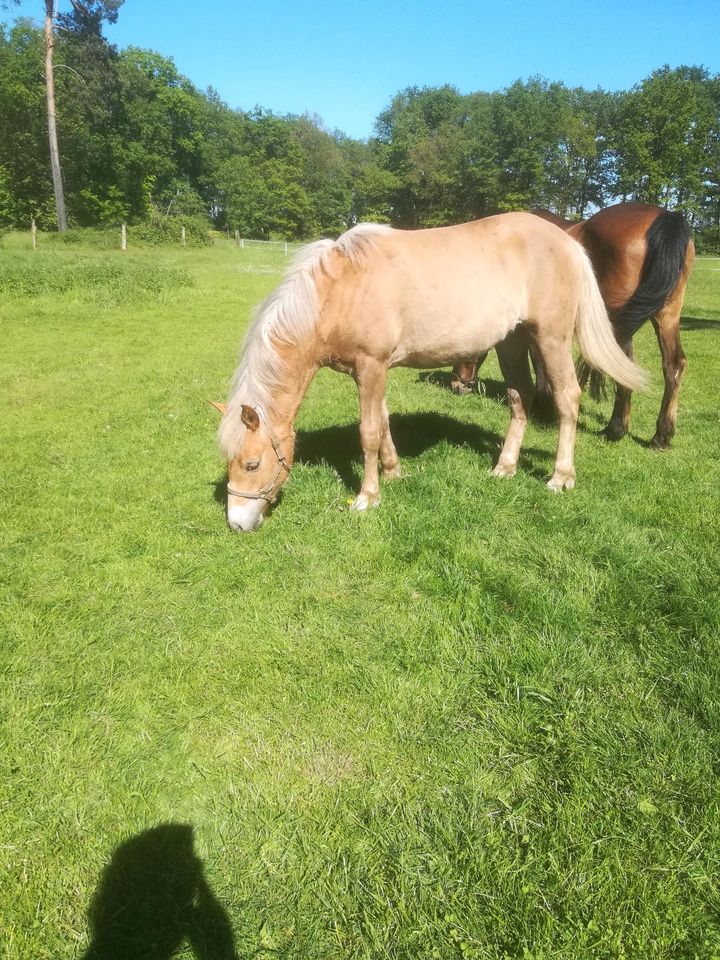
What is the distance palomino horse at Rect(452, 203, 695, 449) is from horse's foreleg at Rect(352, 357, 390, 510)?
83.1 inches

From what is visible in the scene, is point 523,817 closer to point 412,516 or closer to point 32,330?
point 412,516

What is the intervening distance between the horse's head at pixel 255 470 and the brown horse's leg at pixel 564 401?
8.09ft

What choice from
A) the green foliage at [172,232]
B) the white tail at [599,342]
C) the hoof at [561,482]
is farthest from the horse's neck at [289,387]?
the green foliage at [172,232]

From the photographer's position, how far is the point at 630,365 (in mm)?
4914

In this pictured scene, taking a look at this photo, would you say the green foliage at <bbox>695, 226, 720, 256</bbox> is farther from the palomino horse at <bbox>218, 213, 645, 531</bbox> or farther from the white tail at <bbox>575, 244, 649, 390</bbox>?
the palomino horse at <bbox>218, 213, 645, 531</bbox>

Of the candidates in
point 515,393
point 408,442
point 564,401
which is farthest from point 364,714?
point 408,442

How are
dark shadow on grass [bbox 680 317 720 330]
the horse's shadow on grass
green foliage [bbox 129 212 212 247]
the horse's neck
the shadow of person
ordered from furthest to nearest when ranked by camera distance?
green foliage [bbox 129 212 212 247] → dark shadow on grass [bbox 680 317 720 330] → the horse's shadow on grass → the horse's neck → the shadow of person

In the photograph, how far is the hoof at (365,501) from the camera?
14.7 ft

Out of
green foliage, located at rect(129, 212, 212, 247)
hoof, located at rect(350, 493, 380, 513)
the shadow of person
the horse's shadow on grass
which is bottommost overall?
the shadow of person

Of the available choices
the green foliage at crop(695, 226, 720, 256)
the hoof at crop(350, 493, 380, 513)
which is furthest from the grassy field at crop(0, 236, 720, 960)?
the green foliage at crop(695, 226, 720, 256)

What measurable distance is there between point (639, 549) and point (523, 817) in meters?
2.21

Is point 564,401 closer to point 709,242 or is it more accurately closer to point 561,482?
point 561,482

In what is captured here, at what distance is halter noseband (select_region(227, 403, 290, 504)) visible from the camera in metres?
3.95

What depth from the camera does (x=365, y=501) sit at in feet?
14.9
